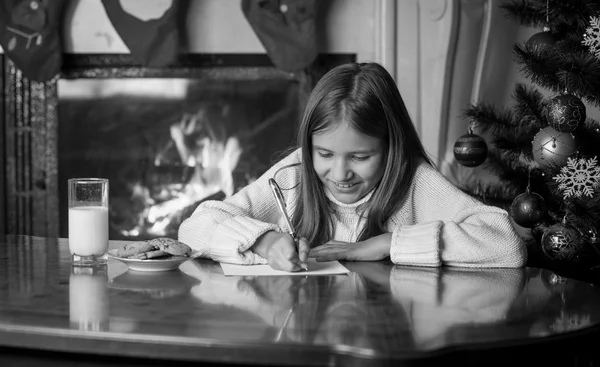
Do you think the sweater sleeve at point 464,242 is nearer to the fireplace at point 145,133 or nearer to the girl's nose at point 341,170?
the girl's nose at point 341,170

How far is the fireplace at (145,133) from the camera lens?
302cm

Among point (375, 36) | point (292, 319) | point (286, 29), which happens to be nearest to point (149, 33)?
point (286, 29)

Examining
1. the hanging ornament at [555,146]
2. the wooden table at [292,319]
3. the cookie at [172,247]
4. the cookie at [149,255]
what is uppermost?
the hanging ornament at [555,146]

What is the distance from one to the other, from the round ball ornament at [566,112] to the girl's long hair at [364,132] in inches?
22.7

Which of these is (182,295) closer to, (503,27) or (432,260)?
(432,260)

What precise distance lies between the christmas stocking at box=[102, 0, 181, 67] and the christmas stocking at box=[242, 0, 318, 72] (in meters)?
0.29

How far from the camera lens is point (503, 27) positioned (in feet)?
9.17

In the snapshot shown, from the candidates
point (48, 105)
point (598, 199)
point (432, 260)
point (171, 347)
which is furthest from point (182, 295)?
point (48, 105)

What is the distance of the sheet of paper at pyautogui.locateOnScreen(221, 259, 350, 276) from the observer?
4.14 ft

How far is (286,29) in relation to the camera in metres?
2.84

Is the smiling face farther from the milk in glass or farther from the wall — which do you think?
the wall

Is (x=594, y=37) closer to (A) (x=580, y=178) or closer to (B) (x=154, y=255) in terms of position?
(A) (x=580, y=178)

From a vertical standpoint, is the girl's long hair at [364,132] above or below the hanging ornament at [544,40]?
below

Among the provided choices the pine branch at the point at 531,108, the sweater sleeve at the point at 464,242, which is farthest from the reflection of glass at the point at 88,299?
the pine branch at the point at 531,108
